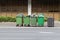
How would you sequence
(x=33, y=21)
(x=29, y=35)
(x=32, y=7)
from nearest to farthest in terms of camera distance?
(x=29, y=35), (x=33, y=21), (x=32, y=7)

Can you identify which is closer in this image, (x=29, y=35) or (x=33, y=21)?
(x=29, y=35)

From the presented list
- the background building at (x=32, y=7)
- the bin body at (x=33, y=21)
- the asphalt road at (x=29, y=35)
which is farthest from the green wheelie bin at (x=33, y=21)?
the background building at (x=32, y=7)

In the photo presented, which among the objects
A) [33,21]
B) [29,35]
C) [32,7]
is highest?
[32,7]

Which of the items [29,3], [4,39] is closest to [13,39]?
[4,39]

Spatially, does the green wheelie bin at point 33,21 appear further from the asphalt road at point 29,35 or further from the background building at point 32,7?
the background building at point 32,7

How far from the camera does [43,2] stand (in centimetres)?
3512

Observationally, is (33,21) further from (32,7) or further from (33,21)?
(32,7)

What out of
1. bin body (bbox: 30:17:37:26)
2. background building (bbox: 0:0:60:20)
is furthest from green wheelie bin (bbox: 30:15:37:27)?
background building (bbox: 0:0:60:20)

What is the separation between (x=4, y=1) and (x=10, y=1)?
34.8 inches

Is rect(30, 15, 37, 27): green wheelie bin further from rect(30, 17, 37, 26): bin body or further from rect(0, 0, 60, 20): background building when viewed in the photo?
rect(0, 0, 60, 20): background building

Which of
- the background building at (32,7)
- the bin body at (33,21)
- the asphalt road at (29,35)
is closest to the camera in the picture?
the asphalt road at (29,35)

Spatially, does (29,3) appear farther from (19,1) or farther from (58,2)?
(58,2)

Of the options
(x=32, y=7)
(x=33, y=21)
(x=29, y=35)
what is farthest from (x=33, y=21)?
(x=32, y=7)

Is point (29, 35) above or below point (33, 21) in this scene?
below
